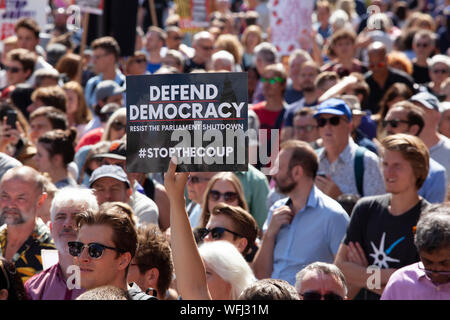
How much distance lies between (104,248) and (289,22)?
7505 millimetres

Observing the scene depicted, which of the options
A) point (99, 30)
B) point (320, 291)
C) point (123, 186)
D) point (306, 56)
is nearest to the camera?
point (320, 291)

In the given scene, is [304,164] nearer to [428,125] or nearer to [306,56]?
[428,125]

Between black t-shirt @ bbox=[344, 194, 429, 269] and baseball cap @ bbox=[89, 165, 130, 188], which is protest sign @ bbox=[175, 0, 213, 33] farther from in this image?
black t-shirt @ bbox=[344, 194, 429, 269]

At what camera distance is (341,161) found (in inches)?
249

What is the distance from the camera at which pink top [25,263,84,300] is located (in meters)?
4.45

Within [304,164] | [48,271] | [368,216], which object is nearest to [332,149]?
[304,164]

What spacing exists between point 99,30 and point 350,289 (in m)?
7.99

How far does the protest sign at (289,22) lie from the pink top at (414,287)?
725 centimetres

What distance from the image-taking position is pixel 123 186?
5527mm

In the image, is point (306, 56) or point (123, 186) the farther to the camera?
point (306, 56)

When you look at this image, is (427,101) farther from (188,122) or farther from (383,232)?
(188,122)

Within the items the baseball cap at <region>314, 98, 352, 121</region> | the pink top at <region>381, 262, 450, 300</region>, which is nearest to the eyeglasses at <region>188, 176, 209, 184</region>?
the baseball cap at <region>314, 98, 352, 121</region>

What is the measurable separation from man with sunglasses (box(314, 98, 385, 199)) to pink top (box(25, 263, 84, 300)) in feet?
7.64
